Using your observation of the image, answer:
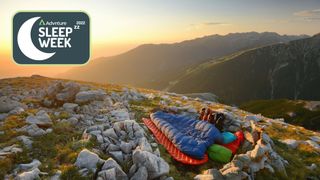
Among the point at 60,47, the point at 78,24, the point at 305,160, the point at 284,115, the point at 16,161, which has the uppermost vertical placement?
the point at 78,24

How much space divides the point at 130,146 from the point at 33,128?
19.5 ft

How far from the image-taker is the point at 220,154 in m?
16.1

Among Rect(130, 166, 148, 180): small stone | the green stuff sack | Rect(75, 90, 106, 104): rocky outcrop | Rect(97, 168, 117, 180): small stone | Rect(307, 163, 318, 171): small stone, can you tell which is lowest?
Rect(307, 163, 318, 171): small stone

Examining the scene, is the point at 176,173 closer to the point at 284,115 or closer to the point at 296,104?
the point at 284,115

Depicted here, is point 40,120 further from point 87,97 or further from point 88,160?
point 88,160

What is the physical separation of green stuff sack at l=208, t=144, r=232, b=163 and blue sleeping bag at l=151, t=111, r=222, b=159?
462 mm

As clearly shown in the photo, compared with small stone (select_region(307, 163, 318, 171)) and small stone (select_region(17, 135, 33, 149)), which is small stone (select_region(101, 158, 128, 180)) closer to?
small stone (select_region(17, 135, 33, 149))

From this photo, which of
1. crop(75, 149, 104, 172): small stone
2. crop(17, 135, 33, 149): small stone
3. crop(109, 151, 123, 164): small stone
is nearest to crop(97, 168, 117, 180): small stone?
crop(75, 149, 104, 172): small stone

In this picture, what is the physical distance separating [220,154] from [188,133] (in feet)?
10.0

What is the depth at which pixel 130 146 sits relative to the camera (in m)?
14.7

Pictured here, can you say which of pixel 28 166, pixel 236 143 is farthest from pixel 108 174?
pixel 236 143

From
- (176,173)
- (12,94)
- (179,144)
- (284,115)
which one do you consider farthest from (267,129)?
(284,115)

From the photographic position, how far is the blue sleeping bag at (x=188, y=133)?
16266mm

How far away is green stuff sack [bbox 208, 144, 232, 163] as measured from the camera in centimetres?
1605
